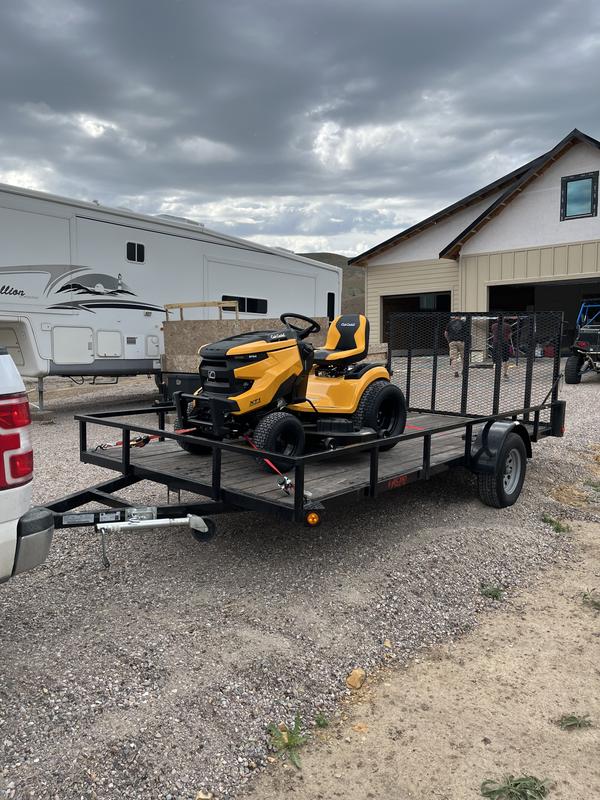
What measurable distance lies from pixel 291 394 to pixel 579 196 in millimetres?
16078

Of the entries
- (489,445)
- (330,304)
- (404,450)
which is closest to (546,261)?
(330,304)

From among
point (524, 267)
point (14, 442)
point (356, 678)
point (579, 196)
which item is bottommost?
point (356, 678)

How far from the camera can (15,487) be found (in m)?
2.70

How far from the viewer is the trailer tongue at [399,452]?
12.7 feet

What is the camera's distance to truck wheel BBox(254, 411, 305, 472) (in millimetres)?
4488

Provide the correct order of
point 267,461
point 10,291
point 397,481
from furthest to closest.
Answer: point 10,291 < point 397,481 < point 267,461

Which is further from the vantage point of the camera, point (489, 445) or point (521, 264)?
point (521, 264)

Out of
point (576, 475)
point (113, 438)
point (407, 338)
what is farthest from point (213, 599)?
point (113, 438)

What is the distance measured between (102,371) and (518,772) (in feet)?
30.8

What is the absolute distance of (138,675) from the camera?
3.16 metres

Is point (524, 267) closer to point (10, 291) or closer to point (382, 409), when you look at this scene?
point (10, 291)

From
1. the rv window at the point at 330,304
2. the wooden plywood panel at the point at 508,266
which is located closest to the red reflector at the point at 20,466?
the rv window at the point at 330,304

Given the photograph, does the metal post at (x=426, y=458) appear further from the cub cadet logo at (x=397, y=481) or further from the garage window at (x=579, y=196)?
the garage window at (x=579, y=196)

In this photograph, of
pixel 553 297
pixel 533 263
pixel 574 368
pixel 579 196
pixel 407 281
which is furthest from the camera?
pixel 553 297
